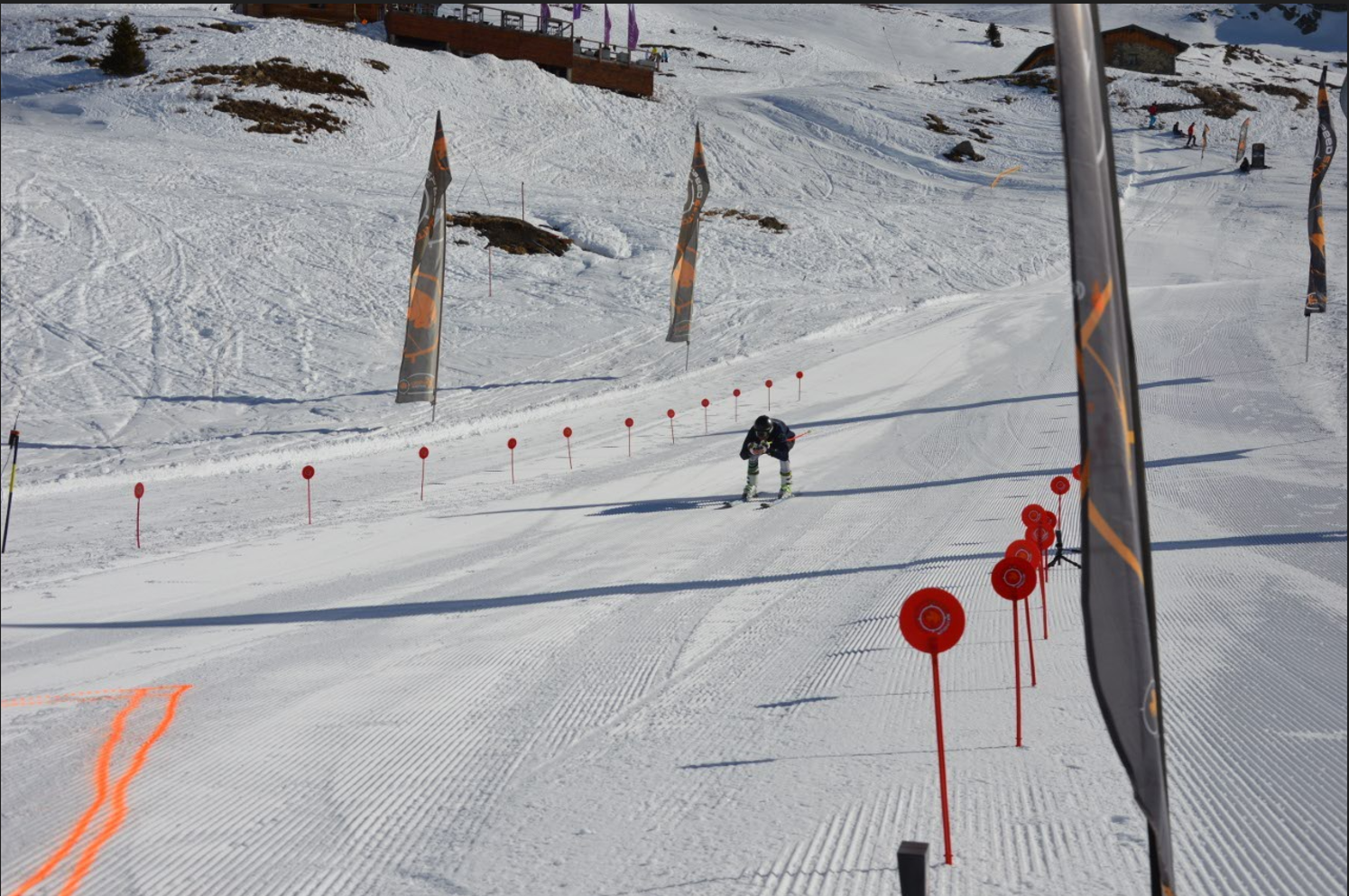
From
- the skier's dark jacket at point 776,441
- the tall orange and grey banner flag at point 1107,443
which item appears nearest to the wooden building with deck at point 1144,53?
the skier's dark jacket at point 776,441

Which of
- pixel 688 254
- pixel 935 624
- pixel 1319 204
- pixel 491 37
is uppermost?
pixel 491 37

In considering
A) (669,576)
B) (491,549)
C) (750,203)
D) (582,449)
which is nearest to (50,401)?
(582,449)

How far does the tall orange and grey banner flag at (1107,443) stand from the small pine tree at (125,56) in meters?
51.8

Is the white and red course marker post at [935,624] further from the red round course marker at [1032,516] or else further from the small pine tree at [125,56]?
the small pine tree at [125,56]

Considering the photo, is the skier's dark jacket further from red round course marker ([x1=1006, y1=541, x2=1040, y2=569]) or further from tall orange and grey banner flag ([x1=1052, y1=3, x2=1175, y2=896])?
tall orange and grey banner flag ([x1=1052, y1=3, x2=1175, y2=896])

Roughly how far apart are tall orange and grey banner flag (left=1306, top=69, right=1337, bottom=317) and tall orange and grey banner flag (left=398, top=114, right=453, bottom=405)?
48.1 ft

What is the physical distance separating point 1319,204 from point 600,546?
15674mm

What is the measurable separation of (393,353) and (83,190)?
13.1m

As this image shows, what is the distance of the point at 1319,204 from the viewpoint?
19.6 meters

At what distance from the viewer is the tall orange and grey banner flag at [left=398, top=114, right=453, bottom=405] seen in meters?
17.6

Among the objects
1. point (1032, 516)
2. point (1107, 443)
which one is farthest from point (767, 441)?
point (1107, 443)

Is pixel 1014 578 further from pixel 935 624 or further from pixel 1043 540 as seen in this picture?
pixel 1043 540

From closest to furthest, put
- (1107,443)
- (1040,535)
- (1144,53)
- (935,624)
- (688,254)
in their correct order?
(1107,443) < (935,624) < (1040,535) < (688,254) < (1144,53)

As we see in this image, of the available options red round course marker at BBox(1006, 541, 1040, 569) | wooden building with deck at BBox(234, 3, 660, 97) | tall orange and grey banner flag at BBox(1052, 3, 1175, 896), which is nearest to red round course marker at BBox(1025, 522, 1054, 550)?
red round course marker at BBox(1006, 541, 1040, 569)
